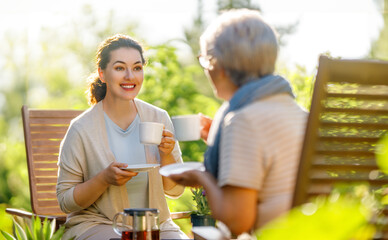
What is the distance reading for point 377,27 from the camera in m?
13.9

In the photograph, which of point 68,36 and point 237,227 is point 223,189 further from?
point 68,36

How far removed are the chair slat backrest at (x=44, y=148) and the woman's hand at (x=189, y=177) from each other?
2.56 meters

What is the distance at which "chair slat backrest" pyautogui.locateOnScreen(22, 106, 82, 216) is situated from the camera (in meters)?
4.36

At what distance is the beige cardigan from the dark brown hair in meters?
0.17

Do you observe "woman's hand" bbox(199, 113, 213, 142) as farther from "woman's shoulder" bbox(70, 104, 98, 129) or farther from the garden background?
the garden background

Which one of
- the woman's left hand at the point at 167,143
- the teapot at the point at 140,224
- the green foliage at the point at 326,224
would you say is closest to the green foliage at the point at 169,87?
the woman's left hand at the point at 167,143

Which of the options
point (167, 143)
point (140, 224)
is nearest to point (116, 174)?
point (167, 143)

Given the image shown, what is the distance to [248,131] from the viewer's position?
1707 millimetres

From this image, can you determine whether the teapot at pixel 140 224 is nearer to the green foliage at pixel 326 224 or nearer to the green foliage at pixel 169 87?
the green foliage at pixel 326 224

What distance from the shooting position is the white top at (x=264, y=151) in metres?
1.70

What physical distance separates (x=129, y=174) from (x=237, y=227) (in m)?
1.39

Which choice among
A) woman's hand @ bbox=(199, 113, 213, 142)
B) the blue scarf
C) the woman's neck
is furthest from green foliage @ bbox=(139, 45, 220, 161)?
the blue scarf

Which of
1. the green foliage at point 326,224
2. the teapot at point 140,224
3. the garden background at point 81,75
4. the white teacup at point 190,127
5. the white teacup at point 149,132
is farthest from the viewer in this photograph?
the garden background at point 81,75

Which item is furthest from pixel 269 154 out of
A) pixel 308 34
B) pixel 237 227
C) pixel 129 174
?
pixel 308 34
